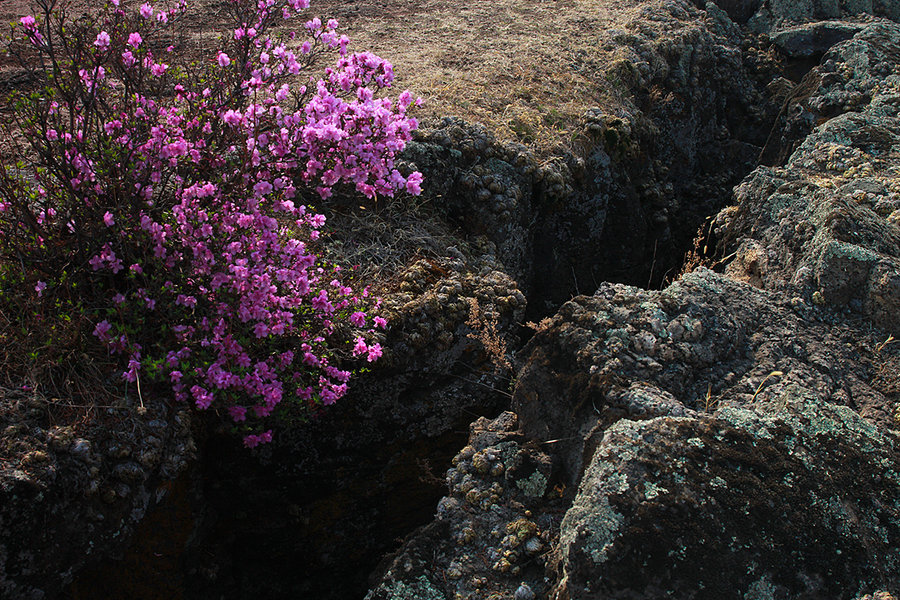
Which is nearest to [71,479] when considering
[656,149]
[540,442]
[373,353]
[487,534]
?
[373,353]

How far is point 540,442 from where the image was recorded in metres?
3.24

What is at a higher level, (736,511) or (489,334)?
(736,511)

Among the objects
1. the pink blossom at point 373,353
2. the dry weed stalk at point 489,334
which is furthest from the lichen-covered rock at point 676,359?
the pink blossom at point 373,353

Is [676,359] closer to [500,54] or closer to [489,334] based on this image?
[489,334]

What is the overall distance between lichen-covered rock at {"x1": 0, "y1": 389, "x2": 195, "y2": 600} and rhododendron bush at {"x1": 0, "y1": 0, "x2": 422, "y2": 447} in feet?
0.89

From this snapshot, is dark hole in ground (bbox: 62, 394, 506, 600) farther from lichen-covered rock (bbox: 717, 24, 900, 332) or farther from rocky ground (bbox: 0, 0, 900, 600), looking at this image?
lichen-covered rock (bbox: 717, 24, 900, 332)

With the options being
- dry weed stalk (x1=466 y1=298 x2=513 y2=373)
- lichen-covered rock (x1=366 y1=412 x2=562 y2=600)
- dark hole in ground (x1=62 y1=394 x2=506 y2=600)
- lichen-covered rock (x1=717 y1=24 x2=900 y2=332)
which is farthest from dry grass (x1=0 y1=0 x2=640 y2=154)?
lichen-covered rock (x1=366 y1=412 x2=562 y2=600)

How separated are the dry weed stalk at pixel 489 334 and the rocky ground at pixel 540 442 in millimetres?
45

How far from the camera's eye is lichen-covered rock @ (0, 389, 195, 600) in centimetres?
282

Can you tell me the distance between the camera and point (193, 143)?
3.76 meters

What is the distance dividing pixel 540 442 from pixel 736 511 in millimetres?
1070

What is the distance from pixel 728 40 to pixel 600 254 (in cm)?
553

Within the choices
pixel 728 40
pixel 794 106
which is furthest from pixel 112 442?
pixel 728 40

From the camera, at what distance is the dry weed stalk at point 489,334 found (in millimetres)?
4008
